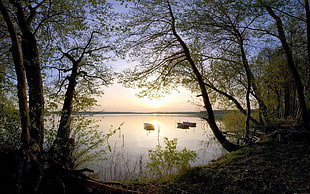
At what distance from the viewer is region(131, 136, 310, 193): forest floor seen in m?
3.49

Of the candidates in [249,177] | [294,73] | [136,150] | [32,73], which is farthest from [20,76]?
[136,150]

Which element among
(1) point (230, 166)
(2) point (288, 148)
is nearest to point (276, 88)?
(2) point (288, 148)

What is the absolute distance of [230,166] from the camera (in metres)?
4.79

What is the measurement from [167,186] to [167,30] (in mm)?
5999

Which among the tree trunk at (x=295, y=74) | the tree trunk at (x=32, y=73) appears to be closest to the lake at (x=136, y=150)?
the tree trunk at (x=32, y=73)

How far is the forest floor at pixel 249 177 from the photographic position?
3.49m

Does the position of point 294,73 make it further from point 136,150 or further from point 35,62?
point 136,150

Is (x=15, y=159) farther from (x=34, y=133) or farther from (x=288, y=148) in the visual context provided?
(x=288, y=148)

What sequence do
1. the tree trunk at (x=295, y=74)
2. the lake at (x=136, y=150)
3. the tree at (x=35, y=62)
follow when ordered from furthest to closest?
1. the lake at (x=136, y=150)
2. the tree trunk at (x=295, y=74)
3. the tree at (x=35, y=62)

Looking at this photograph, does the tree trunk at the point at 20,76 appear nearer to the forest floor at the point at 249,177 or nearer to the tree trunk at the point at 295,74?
the forest floor at the point at 249,177

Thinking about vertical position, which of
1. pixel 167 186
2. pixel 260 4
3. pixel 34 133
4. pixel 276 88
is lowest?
pixel 167 186

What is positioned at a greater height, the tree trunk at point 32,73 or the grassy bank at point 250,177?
the tree trunk at point 32,73

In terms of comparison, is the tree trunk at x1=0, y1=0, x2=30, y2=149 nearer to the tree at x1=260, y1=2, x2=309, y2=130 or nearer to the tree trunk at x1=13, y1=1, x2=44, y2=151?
the tree trunk at x1=13, y1=1, x2=44, y2=151

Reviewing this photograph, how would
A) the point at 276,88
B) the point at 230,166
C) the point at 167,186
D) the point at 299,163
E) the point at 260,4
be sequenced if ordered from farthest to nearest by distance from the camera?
the point at 276,88, the point at 260,4, the point at 230,166, the point at 299,163, the point at 167,186
